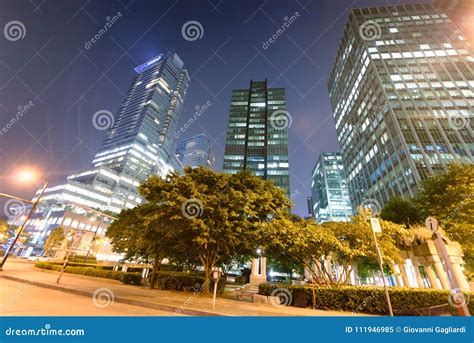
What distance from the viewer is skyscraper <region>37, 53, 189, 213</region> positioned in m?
87.9

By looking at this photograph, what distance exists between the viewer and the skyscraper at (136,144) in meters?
87.9

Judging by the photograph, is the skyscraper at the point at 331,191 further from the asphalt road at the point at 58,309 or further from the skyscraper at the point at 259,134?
the asphalt road at the point at 58,309

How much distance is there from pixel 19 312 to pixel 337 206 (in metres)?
124

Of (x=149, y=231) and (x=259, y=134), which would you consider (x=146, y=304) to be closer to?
(x=149, y=231)

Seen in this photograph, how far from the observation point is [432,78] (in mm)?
58875

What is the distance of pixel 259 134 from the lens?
7650 centimetres

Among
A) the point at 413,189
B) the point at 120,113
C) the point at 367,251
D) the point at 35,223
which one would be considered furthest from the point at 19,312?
the point at 120,113

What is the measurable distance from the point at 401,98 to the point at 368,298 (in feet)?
211

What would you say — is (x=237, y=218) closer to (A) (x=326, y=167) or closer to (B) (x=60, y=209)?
(B) (x=60, y=209)

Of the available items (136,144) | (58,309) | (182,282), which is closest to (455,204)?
(182,282)

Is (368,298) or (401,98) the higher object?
(401,98)

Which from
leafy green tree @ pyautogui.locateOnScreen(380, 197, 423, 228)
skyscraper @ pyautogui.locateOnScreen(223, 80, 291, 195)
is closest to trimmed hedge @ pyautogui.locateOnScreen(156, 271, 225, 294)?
leafy green tree @ pyautogui.locateOnScreen(380, 197, 423, 228)

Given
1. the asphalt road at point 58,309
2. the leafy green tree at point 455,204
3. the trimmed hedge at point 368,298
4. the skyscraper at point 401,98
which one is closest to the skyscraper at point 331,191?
the skyscraper at point 401,98

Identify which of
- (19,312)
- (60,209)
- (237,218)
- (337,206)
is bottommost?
(19,312)
